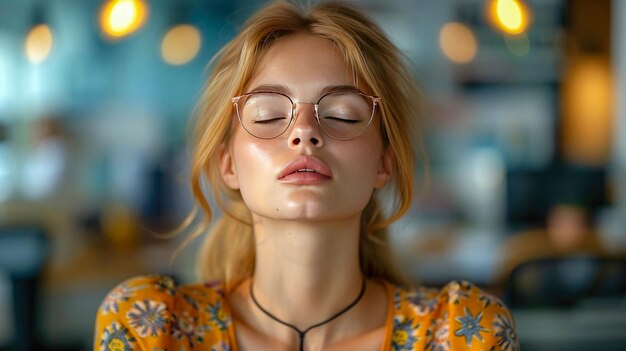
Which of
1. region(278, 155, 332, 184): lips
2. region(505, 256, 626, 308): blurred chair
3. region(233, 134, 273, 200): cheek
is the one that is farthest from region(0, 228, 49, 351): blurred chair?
region(278, 155, 332, 184): lips

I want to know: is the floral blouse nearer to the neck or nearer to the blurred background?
the neck

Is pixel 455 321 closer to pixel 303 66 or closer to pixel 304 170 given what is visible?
pixel 304 170

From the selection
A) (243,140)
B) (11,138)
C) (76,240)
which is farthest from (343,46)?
(11,138)

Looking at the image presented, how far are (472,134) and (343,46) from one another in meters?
4.81

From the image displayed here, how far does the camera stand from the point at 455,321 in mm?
1424

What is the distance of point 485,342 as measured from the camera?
4.56ft

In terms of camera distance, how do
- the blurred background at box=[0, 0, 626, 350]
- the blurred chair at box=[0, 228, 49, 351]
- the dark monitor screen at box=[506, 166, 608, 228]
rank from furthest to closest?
the dark monitor screen at box=[506, 166, 608, 228] → the blurred background at box=[0, 0, 626, 350] → the blurred chair at box=[0, 228, 49, 351]

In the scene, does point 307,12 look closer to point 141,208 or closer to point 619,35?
point 141,208

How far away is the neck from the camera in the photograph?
1.39 meters

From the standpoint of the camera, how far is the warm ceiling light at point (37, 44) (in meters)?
5.57

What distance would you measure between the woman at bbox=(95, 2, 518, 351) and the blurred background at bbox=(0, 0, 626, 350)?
8.48 feet

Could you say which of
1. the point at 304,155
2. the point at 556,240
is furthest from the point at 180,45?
the point at 304,155

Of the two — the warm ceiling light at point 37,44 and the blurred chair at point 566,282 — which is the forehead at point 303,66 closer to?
the blurred chair at point 566,282

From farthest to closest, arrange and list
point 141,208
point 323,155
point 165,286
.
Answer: point 141,208 < point 165,286 < point 323,155
